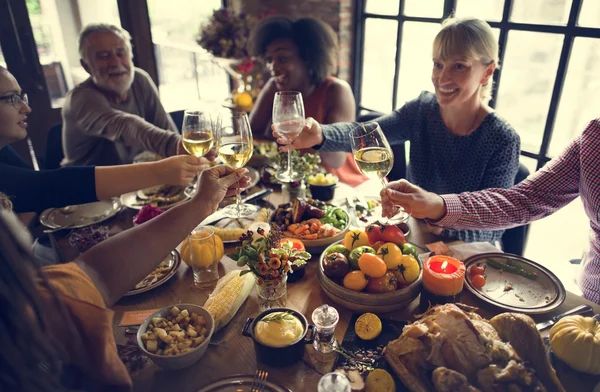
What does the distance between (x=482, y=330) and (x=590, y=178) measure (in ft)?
2.70

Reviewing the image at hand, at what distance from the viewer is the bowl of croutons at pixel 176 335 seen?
938 millimetres

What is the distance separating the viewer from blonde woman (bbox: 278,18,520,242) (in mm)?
1707

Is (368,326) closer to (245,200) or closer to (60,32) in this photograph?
(245,200)

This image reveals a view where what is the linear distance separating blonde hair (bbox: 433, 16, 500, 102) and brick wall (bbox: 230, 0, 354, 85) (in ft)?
6.29

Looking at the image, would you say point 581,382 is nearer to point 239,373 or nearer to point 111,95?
point 239,373

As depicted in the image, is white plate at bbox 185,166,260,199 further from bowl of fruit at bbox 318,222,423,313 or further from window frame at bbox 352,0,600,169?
window frame at bbox 352,0,600,169

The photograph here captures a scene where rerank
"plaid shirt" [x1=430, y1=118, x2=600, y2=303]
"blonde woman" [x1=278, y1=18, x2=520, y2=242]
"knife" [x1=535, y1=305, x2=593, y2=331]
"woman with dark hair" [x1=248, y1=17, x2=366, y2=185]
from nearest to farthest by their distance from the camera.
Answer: "knife" [x1=535, y1=305, x2=593, y2=331] → "plaid shirt" [x1=430, y1=118, x2=600, y2=303] → "blonde woman" [x1=278, y1=18, x2=520, y2=242] → "woman with dark hair" [x1=248, y1=17, x2=366, y2=185]

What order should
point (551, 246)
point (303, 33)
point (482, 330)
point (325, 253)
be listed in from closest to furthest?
point (482, 330), point (325, 253), point (303, 33), point (551, 246)

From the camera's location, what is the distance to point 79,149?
2430 millimetres

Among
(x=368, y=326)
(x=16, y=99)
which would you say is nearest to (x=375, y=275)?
(x=368, y=326)

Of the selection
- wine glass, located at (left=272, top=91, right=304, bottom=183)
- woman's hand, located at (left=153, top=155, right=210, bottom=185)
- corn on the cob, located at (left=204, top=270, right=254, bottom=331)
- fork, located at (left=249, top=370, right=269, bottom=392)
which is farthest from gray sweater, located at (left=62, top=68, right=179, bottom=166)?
fork, located at (left=249, top=370, right=269, bottom=392)

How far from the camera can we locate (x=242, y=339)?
1.06 meters

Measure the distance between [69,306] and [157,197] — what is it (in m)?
1.11

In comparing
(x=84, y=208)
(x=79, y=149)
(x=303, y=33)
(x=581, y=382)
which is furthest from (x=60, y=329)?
(x=303, y=33)
